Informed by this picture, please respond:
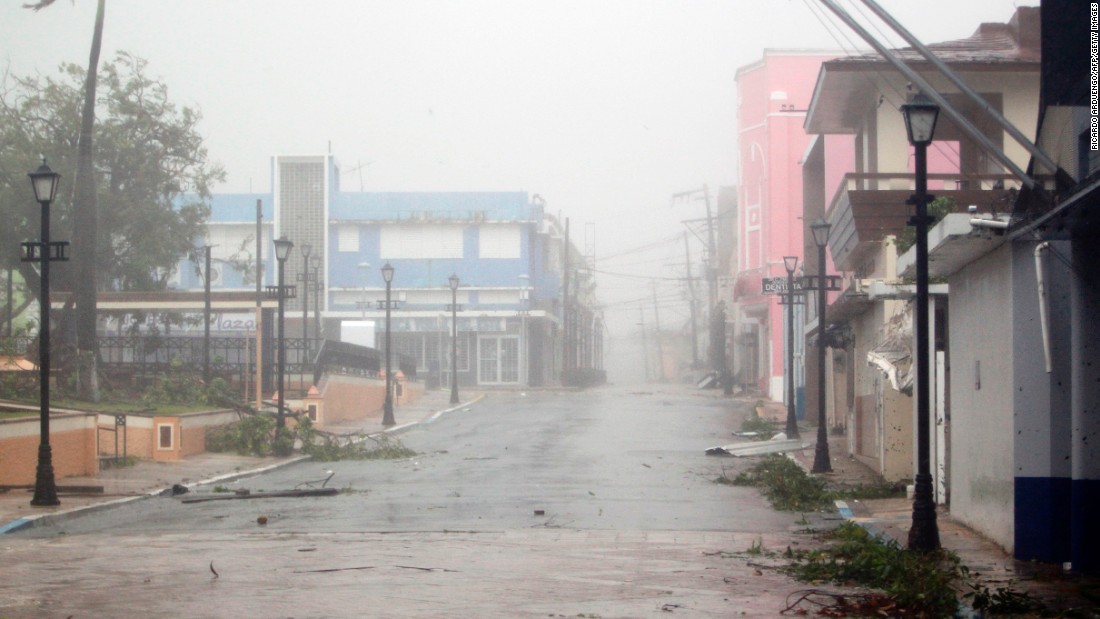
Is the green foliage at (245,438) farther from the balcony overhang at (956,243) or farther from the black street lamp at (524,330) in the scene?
the black street lamp at (524,330)

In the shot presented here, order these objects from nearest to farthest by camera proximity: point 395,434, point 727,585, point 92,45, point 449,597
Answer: point 449,597, point 727,585, point 92,45, point 395,434

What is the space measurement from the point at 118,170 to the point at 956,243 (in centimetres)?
3572

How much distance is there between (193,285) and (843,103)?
56.5 metres

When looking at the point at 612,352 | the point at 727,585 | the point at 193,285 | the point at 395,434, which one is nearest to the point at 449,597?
the point at 727,585

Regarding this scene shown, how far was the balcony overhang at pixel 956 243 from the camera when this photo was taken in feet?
38.1

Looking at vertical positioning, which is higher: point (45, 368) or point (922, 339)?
point (922, 339)

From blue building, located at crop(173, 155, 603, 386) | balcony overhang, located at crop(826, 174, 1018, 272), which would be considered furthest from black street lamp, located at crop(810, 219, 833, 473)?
blue building, located at crop(173, 155, 603, 386)

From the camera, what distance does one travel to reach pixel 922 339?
41.4ft

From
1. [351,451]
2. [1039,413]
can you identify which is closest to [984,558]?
[1039,413]

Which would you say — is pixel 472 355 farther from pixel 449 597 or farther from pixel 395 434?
pixel 449 597

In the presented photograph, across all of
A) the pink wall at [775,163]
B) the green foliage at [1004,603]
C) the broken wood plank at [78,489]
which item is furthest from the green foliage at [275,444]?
the pink wall at [775,163]

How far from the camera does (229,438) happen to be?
2838 centimetres

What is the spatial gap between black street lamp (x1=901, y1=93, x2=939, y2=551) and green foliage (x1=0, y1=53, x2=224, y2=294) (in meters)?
30.8

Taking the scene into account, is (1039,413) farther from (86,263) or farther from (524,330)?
(524,330)
